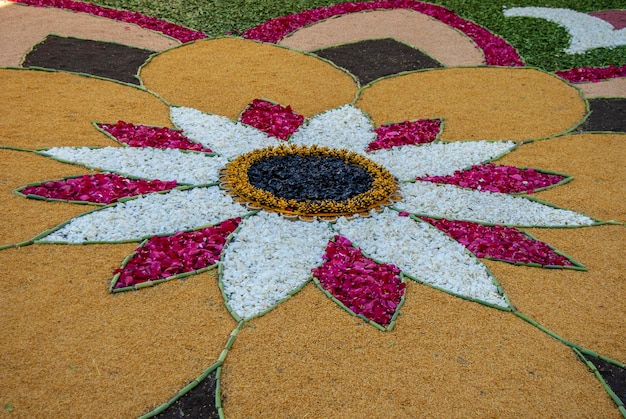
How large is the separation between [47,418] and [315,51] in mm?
7794

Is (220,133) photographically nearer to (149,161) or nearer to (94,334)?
(149,161)

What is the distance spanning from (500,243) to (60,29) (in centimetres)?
801

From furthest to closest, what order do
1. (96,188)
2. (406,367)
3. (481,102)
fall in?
(481,102) < (96,188) < (406,367)

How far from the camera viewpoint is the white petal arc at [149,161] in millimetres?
6754

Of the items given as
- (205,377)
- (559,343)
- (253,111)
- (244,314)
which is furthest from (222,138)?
(559,343)

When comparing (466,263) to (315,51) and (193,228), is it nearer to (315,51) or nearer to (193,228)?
(193,228)

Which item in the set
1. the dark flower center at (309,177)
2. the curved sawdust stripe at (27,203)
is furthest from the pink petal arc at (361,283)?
the curved sawdust stripe at (27,203)

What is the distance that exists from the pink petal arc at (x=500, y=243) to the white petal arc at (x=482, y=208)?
0.14 m

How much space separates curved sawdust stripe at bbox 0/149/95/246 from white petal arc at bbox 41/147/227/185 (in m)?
0.19

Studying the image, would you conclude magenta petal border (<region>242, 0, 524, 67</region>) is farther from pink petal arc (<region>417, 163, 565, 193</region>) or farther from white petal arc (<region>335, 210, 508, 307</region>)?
white petal arc (<region>335, 210, 508, 307</region>)

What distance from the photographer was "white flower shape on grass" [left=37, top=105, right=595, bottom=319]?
5488 mm

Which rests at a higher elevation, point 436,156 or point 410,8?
point 410,8

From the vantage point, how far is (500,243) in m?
6.07

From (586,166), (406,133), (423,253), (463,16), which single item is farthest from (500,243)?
(463,16)
